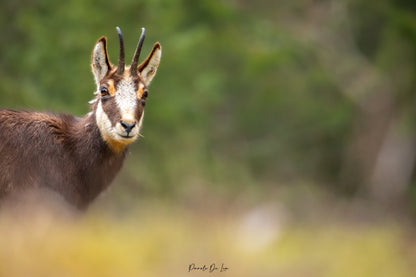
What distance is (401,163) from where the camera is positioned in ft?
81.8

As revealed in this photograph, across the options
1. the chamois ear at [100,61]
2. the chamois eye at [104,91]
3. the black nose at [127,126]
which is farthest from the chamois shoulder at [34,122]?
the black nose at [127,126]

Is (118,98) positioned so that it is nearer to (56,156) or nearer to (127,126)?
(127,126)

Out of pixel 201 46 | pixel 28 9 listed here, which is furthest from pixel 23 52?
pixel 201 46

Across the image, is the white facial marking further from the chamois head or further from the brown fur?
the brown fur

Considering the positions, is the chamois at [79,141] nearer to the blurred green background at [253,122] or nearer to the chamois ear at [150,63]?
the chamois ear at [150,63]

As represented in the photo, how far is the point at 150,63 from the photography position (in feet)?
29.1

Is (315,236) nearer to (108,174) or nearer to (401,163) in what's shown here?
(108,174)

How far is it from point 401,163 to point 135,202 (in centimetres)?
1194

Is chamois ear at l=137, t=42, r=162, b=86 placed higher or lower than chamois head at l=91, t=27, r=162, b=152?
higher

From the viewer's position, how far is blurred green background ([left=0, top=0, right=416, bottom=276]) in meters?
7.11

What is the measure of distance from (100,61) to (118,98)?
2.11 feet

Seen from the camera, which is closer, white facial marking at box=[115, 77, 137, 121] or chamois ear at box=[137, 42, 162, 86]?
white facial marking at box=[115, 77, 137, 121]
